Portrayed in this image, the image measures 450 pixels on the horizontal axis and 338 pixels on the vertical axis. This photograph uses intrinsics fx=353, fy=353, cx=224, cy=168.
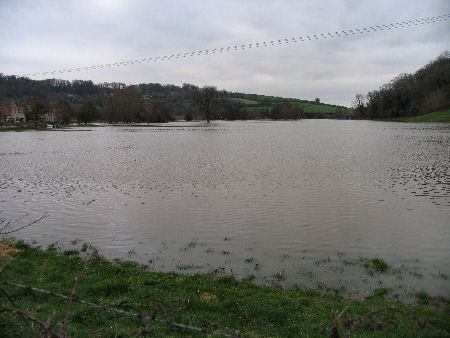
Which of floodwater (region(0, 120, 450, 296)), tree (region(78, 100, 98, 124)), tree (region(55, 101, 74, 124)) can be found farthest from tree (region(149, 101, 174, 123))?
floodwater (region(0, 120, 450, 296))

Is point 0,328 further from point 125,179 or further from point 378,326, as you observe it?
point 125,179

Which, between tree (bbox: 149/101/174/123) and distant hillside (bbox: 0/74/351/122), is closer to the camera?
distant hillside (bbox: 0/74/351/122)

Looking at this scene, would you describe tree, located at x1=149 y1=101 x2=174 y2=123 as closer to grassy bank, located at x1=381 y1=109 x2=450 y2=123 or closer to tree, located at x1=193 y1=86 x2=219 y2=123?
tree, located at x1=193 y1=86 x2=219 y2=123

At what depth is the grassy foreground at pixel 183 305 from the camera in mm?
5754

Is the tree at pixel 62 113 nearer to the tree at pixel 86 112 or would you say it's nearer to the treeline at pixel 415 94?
the tree at pixel 86 112

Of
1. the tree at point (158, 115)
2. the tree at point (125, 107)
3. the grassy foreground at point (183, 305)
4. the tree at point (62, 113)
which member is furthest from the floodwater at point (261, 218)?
the tree at point (158, 115)

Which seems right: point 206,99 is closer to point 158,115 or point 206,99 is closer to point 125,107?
point 158,115

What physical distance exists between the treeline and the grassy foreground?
11809 centimetres

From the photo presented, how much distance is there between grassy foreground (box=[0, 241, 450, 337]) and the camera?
18.9ft

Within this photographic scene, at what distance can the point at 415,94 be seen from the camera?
4796 inches

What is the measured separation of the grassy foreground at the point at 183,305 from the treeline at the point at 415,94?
118 meters

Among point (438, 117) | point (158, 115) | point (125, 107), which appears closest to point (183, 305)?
point (438, 117)

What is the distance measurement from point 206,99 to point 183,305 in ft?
417

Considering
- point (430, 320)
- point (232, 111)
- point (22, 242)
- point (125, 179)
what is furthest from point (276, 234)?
point (232, 111)
